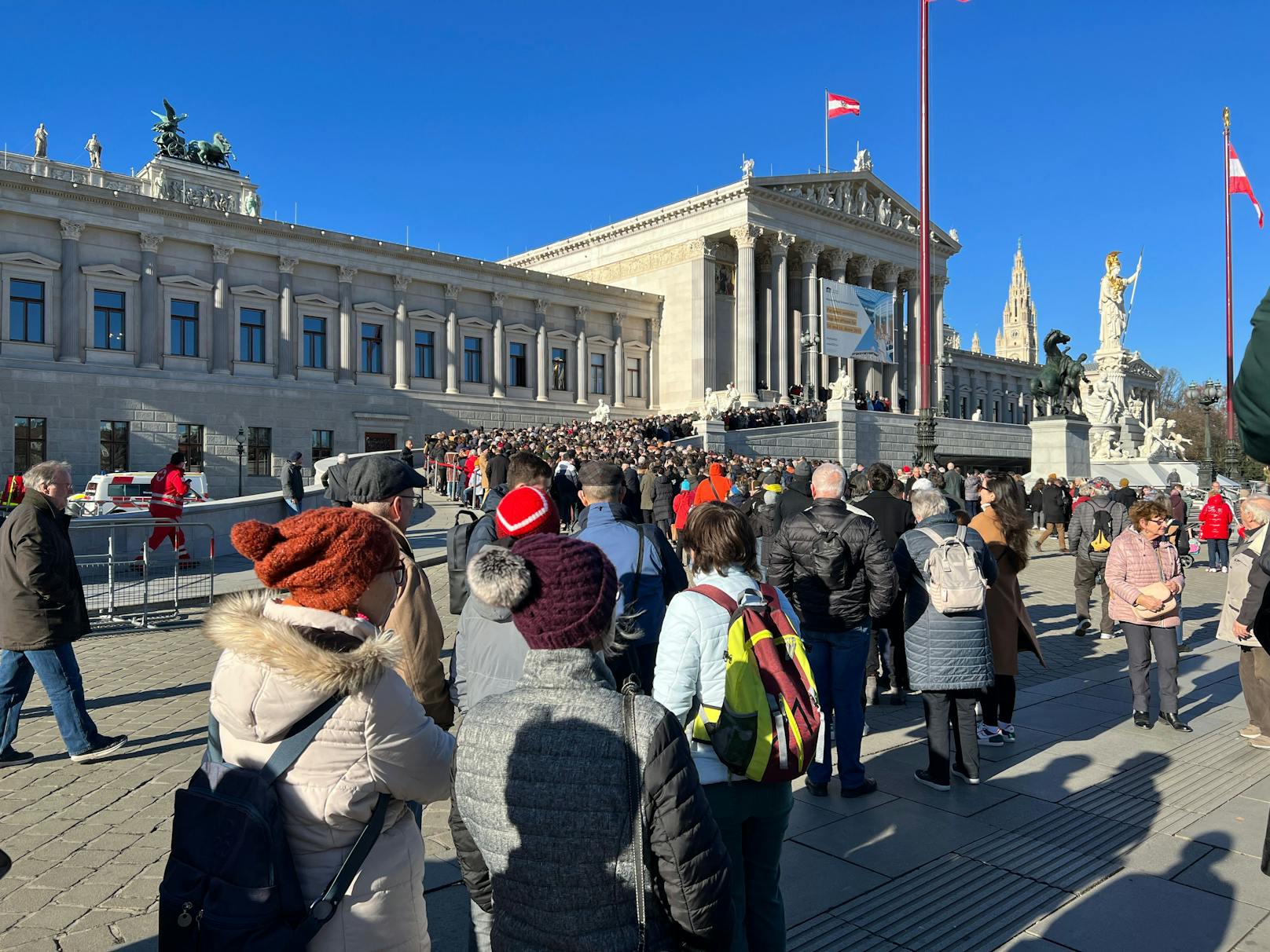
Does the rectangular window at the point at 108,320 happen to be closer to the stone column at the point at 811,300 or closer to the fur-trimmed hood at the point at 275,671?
the stone column at the point at 811,300

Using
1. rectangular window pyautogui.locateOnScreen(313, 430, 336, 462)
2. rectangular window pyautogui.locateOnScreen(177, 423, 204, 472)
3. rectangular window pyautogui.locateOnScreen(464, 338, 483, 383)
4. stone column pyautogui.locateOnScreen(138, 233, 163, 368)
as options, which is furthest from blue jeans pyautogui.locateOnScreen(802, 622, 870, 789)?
rectangular window pyautogui.locateOnScreen(464, 338, 483, 383)

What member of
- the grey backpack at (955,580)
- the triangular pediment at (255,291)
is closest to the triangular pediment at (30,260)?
the triangular pediment at (255,291)

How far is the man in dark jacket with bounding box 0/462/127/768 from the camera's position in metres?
6.02

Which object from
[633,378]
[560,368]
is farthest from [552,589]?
[633,378]

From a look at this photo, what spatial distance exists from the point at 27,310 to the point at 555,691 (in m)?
37.3

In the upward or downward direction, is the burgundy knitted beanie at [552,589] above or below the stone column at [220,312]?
below

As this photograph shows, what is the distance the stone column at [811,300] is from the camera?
4991cm

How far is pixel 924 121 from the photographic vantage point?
70.8ft

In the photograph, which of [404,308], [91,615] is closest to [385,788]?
[91,615]

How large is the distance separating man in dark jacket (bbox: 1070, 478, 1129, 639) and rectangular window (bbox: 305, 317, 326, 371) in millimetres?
33816

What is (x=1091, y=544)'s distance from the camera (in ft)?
38.9

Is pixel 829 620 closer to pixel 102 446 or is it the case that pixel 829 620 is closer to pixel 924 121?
pixel 924 121

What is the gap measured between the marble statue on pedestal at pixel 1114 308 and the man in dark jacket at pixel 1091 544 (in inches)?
1394

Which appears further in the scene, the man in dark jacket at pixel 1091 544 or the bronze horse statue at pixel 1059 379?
the bronze horse statue at pixel 1059 379
